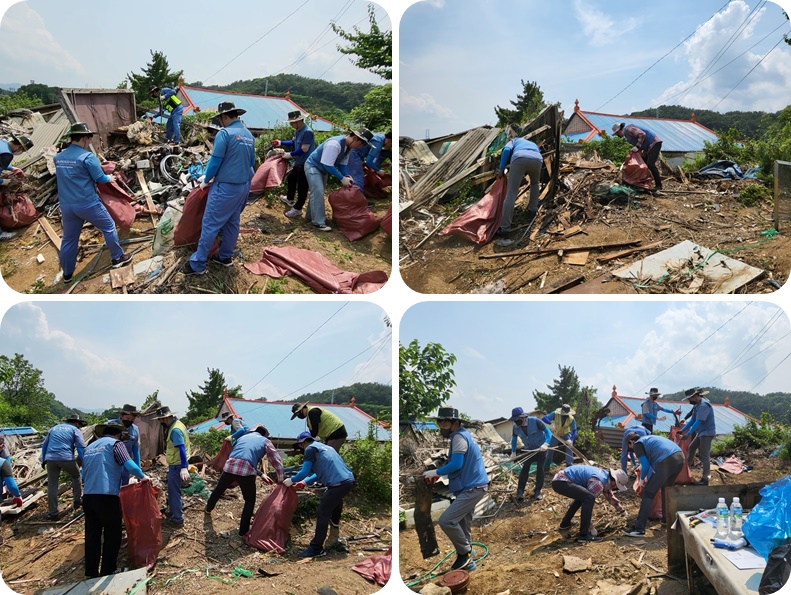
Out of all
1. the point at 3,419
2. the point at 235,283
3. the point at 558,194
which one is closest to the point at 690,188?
the point at 558,194

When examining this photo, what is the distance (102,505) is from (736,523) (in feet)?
14.4

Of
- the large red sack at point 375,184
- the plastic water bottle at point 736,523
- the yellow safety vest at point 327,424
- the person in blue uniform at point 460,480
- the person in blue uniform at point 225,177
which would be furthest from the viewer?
the large red sack at point 375,184

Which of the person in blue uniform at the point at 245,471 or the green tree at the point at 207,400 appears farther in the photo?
the green tree at the point at 207,400

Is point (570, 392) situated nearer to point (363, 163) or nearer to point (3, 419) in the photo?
point (363, 163)

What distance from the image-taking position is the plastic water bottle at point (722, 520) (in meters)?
4.17

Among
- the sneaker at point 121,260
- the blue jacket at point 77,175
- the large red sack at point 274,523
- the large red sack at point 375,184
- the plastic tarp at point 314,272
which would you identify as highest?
the large red sack at point 375,184

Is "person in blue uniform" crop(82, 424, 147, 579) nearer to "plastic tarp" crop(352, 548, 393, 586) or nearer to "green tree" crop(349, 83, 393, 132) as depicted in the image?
"plastic tarp" crop(352, 548, 393, 586)

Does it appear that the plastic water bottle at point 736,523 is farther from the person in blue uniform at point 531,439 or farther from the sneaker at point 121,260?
the sneaker at point 121,260

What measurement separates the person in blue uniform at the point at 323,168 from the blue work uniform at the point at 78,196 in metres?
1.86

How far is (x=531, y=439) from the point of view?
6652mm

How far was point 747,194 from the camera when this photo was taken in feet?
23.4

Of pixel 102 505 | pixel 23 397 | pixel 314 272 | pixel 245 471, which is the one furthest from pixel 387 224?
pixel 23 397

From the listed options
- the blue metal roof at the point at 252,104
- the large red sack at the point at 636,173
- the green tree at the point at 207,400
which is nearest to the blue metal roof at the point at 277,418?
the green tree at the point at 207,400

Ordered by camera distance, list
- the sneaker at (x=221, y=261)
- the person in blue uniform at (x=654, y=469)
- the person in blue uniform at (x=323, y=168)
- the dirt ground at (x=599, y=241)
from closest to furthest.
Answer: the person in blue uniform at (x=654, y=469), the sneaker at (x=221, y=261), the dirt ground at (x=599, y=241), the person in blue uniform at (x=323, y=168)
